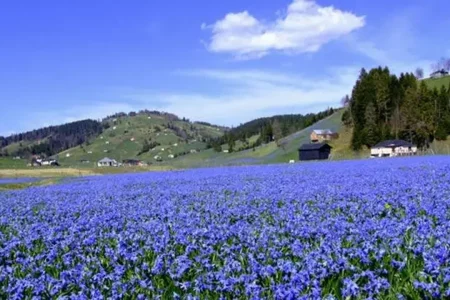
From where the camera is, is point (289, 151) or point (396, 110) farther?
point (289, 151)

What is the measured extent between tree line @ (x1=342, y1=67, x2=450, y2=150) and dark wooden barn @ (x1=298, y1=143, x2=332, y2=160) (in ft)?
22.6

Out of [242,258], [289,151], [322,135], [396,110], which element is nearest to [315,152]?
[289,151]

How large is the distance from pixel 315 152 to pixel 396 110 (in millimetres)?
25002

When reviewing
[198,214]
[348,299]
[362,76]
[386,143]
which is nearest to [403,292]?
[348,299]

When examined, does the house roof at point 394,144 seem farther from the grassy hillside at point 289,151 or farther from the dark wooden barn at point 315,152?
the dark wooden barn at point 315,152

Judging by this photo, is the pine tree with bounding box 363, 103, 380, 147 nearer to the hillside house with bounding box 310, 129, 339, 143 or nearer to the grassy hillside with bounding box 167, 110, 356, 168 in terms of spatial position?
the grassy hillside with bounding box 167, 110, 356, 168

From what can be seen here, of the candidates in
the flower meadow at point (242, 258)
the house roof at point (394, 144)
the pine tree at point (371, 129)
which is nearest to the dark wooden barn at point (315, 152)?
the pine tree at point (371, 129)

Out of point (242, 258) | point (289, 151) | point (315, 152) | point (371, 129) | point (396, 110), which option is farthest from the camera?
point (289, 151)

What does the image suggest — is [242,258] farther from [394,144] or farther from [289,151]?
[289,151]

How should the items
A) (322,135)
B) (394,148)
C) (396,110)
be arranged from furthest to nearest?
1. (322,135)
2. (396,110)
3. (394,148)

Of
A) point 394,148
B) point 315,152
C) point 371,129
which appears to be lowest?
point 394,148

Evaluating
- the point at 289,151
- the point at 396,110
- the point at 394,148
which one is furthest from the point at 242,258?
the point at 289,151

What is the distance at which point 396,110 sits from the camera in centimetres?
12300

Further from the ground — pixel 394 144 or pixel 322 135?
pixel 322 135
